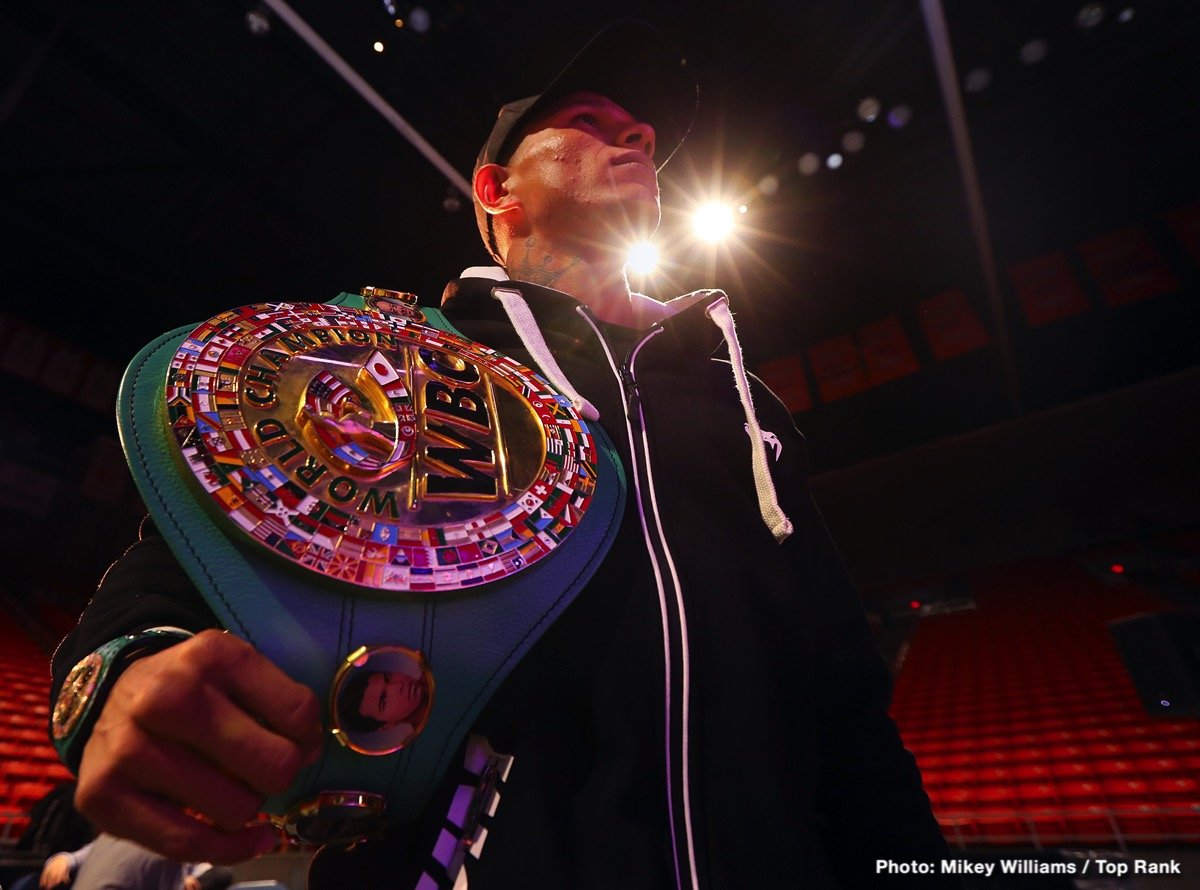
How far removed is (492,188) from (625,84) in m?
0.29

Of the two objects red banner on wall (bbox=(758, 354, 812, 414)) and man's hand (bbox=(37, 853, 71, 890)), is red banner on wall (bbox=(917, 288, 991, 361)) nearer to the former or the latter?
red banner on wall (bbox=(758, 354, 812, 414))

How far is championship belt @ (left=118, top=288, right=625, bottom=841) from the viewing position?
0.36m

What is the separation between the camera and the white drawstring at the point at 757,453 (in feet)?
2.29

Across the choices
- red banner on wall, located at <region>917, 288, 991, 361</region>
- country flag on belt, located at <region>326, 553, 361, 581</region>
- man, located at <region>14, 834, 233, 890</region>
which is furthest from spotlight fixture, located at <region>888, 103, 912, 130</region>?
man, located at <region>14, 834, 233, 890</region>

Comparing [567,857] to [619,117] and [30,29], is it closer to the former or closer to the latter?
[619,117]

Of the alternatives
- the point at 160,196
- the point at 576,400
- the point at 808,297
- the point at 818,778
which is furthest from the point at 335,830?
the point at 808,297

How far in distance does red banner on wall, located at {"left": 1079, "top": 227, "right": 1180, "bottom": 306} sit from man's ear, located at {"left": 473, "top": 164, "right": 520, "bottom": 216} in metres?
6.62

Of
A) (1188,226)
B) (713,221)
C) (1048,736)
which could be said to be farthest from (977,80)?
(1048,736)

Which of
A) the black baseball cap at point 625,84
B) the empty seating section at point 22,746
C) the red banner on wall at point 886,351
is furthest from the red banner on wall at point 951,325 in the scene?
the empty seating section at point 22,746

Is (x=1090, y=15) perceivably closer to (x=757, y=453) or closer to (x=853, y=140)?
(x=853, y=140)

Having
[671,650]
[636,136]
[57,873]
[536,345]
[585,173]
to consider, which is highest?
[636,136]

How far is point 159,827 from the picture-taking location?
0.94 ft

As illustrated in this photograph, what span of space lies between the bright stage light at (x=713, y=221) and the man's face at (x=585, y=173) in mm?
4362

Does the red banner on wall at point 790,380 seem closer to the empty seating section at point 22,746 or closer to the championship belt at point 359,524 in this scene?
the empty seating section at point 22,746
